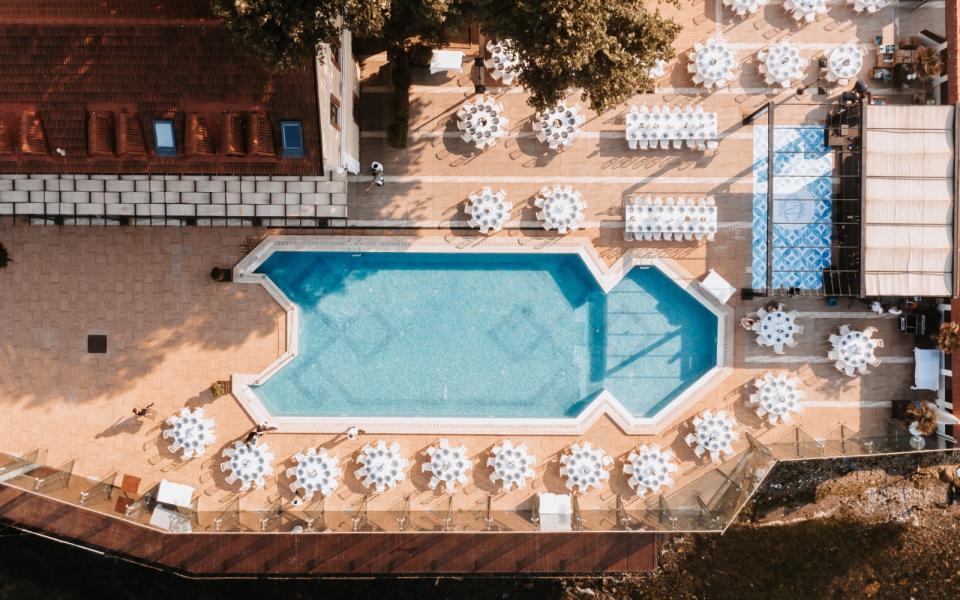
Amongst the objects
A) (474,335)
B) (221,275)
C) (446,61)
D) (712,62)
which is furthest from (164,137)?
(712,62)

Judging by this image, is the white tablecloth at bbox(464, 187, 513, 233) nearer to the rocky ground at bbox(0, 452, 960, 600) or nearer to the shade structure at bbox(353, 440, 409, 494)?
the shade structure at bbox(353, 440, 409, 494)

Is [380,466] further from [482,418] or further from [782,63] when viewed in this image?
[782,63]

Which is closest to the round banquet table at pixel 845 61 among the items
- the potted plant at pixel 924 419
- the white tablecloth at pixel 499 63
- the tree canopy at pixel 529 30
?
the tree canopy at pixel 529 30

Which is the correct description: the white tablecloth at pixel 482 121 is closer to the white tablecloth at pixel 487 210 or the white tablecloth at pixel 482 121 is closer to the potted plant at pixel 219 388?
the white tablecloth at pixel 487 210

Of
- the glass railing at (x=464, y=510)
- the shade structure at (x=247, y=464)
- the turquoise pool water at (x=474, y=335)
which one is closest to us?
the glass railing at (x=464, y=510)

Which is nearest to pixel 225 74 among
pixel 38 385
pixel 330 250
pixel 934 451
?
pixel 330 250

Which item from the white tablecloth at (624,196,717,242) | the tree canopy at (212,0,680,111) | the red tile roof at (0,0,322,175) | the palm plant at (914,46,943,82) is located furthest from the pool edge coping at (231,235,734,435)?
the palm plant at (914,46,943,82)
